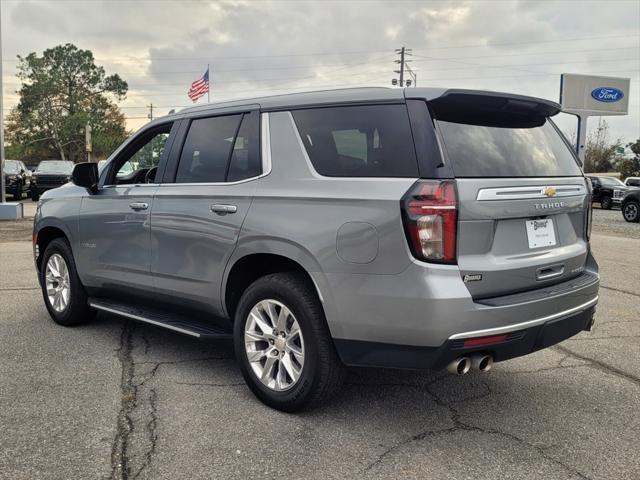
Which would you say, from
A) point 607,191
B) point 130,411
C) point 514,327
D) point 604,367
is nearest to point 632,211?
point 607,191

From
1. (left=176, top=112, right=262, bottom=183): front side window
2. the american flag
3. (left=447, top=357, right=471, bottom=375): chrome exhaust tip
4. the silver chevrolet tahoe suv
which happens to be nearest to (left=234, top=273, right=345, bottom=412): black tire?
the silver chevrolet tahoe suv

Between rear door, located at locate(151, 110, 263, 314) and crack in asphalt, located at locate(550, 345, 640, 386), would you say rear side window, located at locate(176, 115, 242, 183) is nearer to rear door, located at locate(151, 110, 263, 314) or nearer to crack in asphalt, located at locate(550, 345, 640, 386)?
rear door, located at locate(151, 110, 263, 314)

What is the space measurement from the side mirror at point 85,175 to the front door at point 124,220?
3.5 inches

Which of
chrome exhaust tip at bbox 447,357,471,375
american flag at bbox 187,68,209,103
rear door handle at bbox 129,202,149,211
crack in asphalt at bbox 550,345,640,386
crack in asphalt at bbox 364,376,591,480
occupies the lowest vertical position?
crack in asphalt at bbox 364,376,591,480

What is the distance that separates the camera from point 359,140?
3324 millimetres

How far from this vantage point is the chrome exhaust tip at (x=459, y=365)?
9.87ft

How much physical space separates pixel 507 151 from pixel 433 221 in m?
0.75

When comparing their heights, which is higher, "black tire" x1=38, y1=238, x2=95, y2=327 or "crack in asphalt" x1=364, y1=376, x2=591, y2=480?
"black tire" x1=38, y1=238, x2=95, y2=327

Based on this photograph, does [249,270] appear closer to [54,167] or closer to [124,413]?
[124,413]

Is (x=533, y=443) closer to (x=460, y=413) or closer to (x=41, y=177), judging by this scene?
(x=460, y=413)

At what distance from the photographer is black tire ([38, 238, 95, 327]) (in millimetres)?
5246

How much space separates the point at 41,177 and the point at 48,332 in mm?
21648

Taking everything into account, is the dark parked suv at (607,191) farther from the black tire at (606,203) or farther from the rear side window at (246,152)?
the rear side window at (246,152)

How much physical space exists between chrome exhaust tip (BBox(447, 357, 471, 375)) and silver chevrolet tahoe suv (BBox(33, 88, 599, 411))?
0.04 feet
